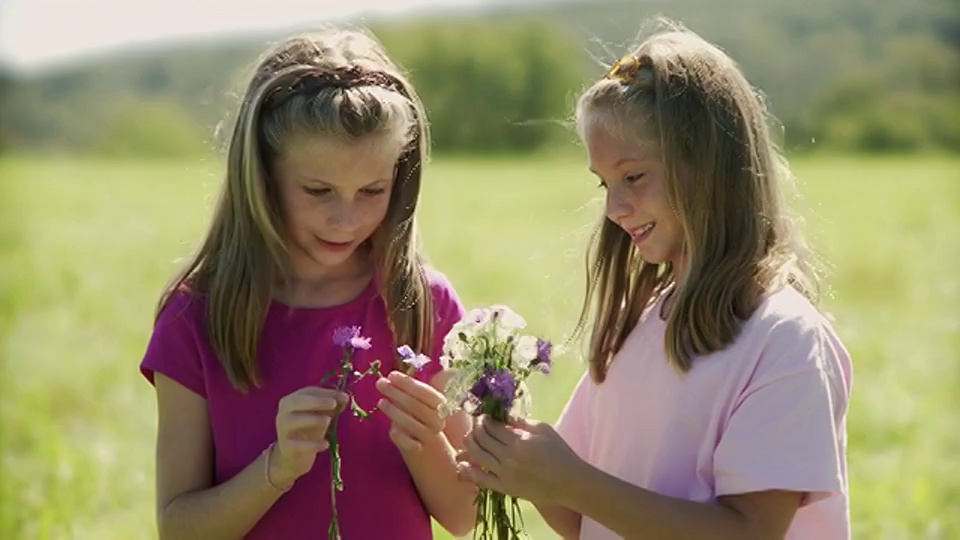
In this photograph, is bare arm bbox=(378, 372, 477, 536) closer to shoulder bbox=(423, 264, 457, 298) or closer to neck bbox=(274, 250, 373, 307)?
shoulder bbox=(423, 264, 457, 298)

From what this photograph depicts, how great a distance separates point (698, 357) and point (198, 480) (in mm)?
1278

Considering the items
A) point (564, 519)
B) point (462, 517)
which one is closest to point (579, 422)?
point (564, 519)

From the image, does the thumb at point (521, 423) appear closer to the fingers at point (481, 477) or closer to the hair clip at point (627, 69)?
the fingers at point (481, 477)

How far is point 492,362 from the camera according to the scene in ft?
9.73

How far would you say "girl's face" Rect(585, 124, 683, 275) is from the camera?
10.4ft

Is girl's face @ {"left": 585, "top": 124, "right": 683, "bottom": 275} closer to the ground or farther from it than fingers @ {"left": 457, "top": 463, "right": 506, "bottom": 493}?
farther from it

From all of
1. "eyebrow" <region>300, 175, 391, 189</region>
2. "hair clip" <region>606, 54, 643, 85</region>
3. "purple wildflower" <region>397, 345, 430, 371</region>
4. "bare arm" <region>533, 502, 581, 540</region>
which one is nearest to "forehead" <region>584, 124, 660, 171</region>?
"hair clip" <region>606, 54, 643, 85</region>

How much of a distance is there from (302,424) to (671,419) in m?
0.88

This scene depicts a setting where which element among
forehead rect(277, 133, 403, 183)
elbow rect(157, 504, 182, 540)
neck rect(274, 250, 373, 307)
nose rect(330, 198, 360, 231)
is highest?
forehead rect(277, 133, 403, 183)

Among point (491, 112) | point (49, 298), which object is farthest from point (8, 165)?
point (491, 112)

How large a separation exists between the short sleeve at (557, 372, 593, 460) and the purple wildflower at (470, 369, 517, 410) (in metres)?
0.59

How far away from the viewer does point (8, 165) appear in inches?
1328

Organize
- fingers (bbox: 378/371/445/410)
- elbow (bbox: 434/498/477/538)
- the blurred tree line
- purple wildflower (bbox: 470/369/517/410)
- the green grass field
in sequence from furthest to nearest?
1. the blurred tree line
2. the green grass field
3. elbow (bbox: 434/498/477/538)
4. fingers (bbox: 378/371/445/410)
5. purple wildflower (bbox: 470/369/517/410)

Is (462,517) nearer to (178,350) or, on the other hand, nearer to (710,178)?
(178,350)
